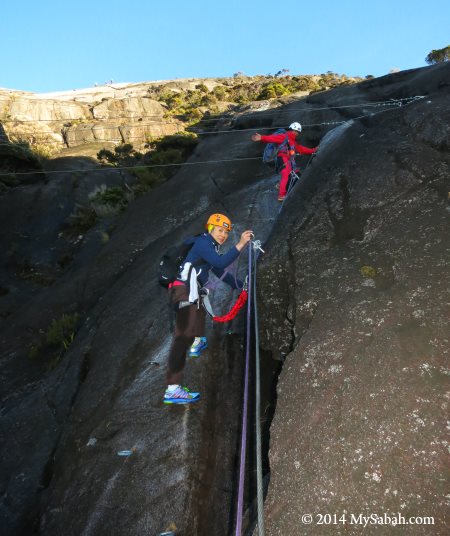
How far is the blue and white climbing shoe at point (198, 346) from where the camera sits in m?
5.84

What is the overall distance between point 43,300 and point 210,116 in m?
20.2

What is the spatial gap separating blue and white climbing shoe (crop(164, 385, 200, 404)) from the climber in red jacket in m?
6.33

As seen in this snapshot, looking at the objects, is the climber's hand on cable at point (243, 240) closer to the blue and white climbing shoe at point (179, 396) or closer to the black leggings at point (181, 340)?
the black leggings at point (181, 340)

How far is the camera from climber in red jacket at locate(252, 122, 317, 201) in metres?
9.87

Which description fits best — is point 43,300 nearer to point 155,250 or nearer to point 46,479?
point 155,250

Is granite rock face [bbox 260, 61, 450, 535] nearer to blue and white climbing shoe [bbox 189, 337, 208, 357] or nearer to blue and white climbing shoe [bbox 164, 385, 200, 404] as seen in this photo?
blue and white climbing shoe [bbox 189, 337, 208, 357]

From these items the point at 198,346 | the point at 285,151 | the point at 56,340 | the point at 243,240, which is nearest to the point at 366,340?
the point at 243,240

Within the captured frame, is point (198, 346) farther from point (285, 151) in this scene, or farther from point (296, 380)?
point (285, 151)

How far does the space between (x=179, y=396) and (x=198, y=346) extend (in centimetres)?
100

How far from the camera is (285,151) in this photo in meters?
10.2

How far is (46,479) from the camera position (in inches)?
222

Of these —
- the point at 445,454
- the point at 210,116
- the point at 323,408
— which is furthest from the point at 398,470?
the point at 210,116

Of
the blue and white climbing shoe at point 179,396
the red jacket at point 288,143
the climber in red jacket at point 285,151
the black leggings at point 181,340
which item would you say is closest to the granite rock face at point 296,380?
the blue and white climbing shoe at point 179,396

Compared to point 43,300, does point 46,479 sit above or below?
below
